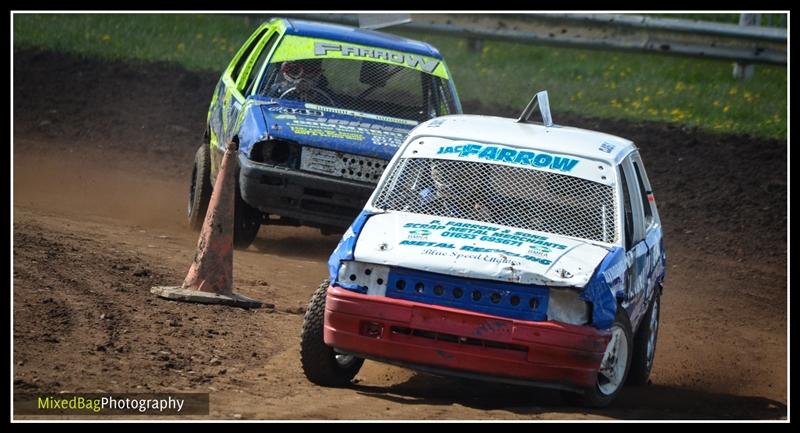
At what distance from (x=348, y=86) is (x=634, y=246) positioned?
13.6 ft

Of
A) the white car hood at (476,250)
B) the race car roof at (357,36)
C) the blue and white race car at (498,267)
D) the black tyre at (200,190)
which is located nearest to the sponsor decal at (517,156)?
the blue and white race car at (498,267)

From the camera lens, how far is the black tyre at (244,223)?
11031 mm

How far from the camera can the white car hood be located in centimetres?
699

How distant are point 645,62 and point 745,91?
6.68 feet

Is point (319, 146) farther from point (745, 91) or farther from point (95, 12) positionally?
point (95, 12)

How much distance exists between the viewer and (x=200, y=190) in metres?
11.7

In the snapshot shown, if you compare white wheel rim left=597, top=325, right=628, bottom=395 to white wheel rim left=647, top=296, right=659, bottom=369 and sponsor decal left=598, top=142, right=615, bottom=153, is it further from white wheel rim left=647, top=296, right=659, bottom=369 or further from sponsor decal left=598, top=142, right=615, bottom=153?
sponsor decal left=598, top=142, right=615, bottom=153

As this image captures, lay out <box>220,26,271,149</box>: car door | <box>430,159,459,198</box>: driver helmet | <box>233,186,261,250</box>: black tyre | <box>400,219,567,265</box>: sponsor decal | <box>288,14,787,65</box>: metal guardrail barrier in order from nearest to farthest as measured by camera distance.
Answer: <box>400,219,567,265</box>: sponsor decal < <box>430,159,459,198</box>: driver helmet < <box>233,186,261,250</box>: black tyre < <box>220,26,271,149</box>: car door < <box>288,14,787,65</box>: metal guardrail barrier

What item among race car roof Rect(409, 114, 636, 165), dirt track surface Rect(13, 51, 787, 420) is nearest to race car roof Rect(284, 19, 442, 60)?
dirt track surface Rect(13, 51, 787, 420)

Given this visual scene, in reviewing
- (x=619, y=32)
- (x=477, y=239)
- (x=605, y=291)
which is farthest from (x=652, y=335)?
(x=619, y=32)

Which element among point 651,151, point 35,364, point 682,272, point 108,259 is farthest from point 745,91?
point 35,364

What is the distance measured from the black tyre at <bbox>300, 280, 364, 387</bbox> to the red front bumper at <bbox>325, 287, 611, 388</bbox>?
0.28 meters

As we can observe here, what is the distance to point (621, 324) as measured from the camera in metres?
7.34

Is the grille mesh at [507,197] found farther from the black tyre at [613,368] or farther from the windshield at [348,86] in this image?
the windshield at [348,86]
